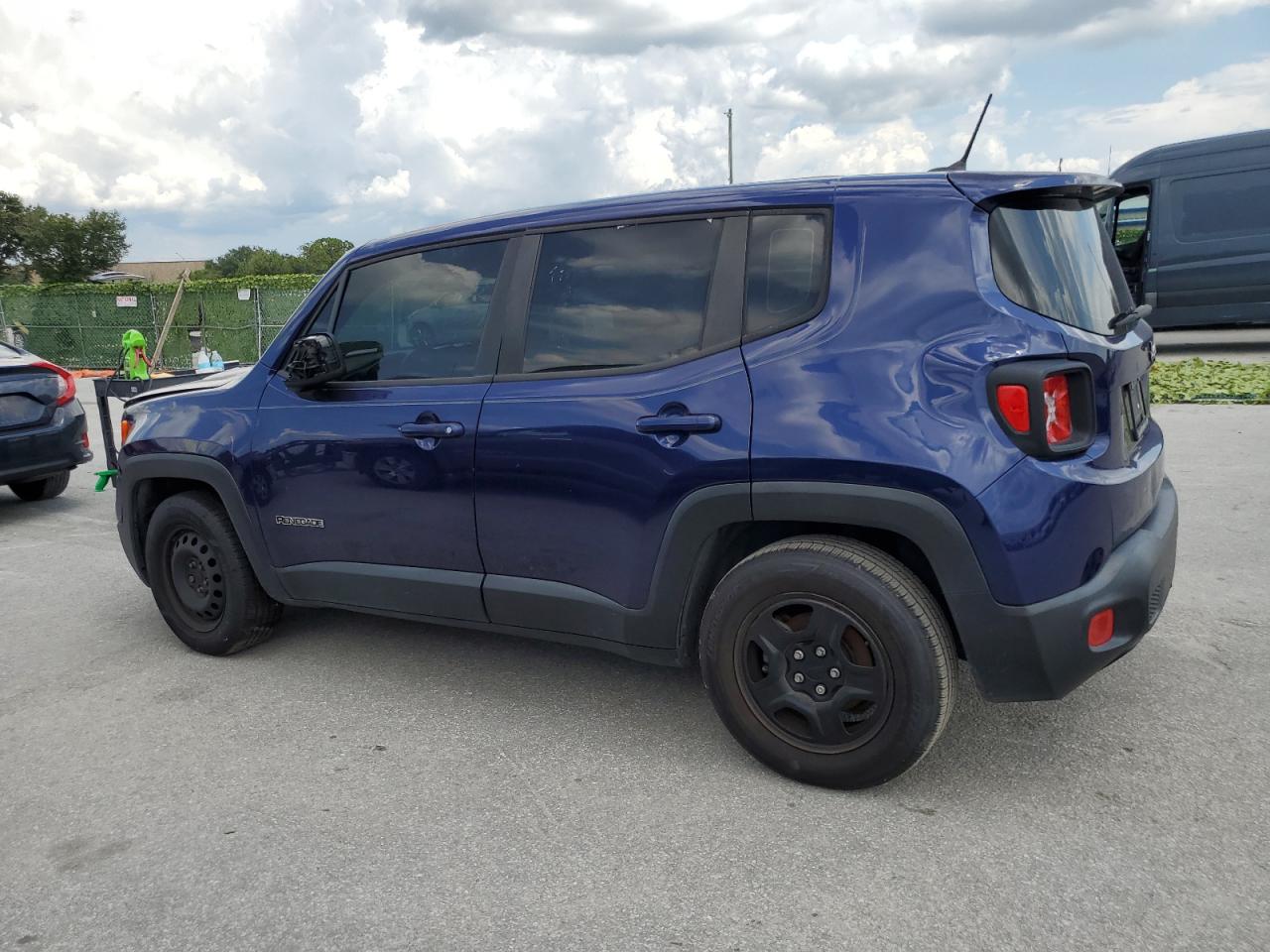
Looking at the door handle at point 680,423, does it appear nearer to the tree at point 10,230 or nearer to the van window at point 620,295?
the van window at point 620,295

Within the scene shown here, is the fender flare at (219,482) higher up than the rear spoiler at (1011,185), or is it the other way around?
the rear spoiler at (1011,185)

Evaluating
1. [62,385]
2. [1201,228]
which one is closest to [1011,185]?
[62,385]

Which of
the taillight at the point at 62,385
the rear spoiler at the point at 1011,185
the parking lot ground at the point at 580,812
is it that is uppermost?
the rear spoiler at the point at 1011,185

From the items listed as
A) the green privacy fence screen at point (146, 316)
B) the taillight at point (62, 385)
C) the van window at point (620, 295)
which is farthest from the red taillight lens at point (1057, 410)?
the green privacy fence screen at point (146, 316)

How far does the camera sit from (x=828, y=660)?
9.73 feet

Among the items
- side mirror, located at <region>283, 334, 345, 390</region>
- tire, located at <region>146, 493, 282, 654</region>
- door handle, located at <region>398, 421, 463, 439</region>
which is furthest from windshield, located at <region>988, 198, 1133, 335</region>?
tire, located at <region>146, 493, 282, 654</region>

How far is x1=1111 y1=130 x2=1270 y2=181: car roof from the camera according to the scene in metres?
13.2

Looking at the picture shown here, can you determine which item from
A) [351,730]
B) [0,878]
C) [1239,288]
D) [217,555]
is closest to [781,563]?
[351,730]

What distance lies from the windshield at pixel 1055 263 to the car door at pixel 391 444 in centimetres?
170

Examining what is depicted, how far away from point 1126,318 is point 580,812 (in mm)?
2288

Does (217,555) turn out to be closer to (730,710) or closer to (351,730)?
(351,730)

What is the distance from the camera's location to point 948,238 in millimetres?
2863

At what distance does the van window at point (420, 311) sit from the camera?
3.70 metres

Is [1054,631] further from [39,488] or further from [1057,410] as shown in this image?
[39,488]
